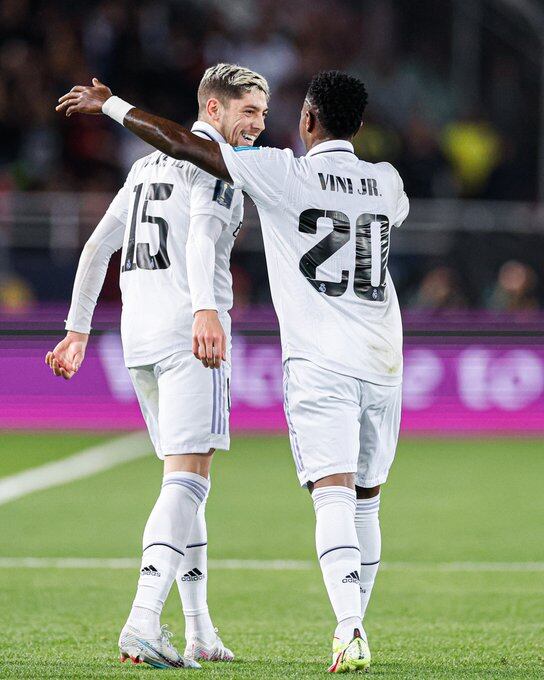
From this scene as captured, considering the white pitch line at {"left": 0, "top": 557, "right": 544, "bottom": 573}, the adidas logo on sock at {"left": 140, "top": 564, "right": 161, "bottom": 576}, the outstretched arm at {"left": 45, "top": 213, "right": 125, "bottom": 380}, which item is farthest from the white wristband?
the white pitch line at {"left": 0, "top": 557, "right": 544, "bottom": 573}

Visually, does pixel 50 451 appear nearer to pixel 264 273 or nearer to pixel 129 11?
pixel 264 273

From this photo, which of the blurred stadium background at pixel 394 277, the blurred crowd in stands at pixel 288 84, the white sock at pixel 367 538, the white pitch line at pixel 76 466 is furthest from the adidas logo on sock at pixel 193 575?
the blurred crowd in stands at pixel 288 84

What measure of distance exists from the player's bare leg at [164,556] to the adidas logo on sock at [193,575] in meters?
0.25

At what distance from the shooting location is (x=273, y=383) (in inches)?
544

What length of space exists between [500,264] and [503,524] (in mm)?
6272

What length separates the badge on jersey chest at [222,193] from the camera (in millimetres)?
4984

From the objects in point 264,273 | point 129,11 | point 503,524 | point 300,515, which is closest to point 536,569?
point 503,524

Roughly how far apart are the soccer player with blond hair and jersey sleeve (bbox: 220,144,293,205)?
0.13 metres

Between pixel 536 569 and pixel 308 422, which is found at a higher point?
pixel 308 422

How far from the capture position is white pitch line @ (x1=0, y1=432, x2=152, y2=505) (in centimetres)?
1051

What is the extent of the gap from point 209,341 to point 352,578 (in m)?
0.93

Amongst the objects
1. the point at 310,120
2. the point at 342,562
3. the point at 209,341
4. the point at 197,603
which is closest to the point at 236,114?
the point at 310,120

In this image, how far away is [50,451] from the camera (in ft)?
40.5

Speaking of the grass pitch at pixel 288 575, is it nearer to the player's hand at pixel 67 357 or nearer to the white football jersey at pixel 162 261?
the player's hand at pixel 67 357
